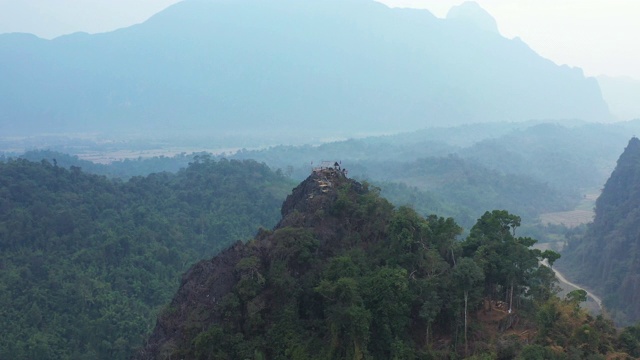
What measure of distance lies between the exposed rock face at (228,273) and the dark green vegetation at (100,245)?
1128 cm

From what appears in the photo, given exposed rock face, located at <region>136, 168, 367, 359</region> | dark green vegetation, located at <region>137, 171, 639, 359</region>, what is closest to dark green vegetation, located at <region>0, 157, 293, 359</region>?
exposed rock face, located at <region>136, 168, 367, 359</region>

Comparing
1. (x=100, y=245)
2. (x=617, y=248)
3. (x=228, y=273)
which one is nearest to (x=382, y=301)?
(x=228, y=273)

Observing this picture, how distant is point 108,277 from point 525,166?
8410 centimetres

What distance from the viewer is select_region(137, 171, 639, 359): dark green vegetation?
46.3ft

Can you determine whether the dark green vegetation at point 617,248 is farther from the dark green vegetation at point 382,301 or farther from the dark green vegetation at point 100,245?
the dark green vegetation at point 100,245

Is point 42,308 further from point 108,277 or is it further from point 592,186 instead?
point 592,186

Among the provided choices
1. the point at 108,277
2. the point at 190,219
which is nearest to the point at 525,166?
the point at 190,219

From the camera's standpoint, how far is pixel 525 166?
99938 millimetres

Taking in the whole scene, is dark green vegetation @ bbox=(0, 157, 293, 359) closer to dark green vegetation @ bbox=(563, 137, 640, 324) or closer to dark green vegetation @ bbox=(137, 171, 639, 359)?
dark green vegetation @ bbox=(137, 171, 639, 359)

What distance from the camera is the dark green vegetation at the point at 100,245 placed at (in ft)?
91.6

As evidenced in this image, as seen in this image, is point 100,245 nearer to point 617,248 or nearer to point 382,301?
point 382,301

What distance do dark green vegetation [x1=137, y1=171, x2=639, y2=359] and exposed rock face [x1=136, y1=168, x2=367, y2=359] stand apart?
0.15 feet

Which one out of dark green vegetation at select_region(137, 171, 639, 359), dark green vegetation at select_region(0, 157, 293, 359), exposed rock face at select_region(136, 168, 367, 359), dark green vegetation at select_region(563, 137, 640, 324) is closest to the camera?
dark green vegetation at select_region(137, 171, 639, 359)

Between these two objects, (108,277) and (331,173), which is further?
(108,277)
